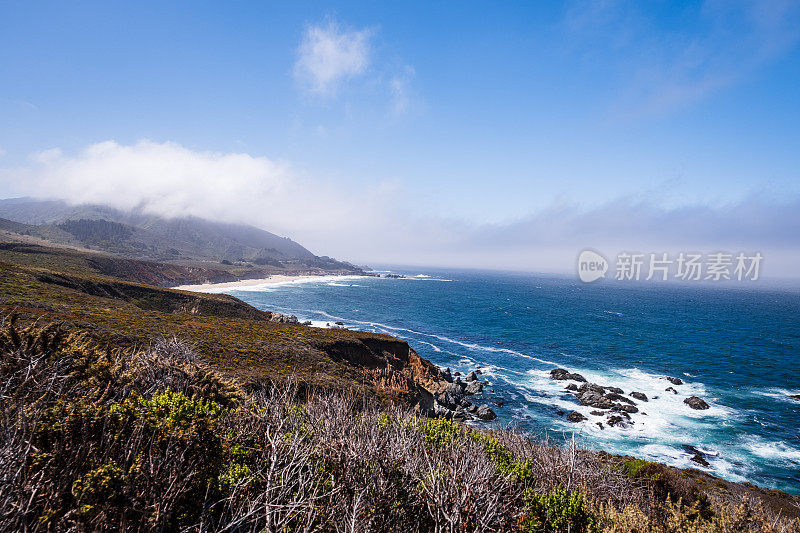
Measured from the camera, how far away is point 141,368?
39.8 ft

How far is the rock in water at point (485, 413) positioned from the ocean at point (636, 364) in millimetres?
1444

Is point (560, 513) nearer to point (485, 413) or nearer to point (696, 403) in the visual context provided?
point (485, 413)

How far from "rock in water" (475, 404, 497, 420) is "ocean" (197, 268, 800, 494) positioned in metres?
1.44

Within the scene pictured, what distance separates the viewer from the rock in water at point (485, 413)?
36.5m

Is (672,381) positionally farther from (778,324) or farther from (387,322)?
(778,324)

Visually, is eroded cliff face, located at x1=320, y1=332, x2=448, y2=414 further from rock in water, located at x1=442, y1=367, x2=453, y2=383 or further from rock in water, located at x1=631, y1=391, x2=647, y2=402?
rock in water, located at x1=631, y1=391, x2=647, y2=402

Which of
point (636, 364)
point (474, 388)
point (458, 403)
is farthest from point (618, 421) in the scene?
point (636, 364)

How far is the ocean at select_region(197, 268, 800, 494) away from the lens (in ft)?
109

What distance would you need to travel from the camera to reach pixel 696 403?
42.0 metres

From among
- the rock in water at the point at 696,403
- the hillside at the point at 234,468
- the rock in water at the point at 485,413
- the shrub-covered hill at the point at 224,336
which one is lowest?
the rock in water at the point at 485,413

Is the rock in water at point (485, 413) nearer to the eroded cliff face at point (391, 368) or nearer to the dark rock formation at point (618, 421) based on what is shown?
the eroded cliff face at point (391, 368)

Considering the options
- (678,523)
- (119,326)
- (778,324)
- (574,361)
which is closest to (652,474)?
(678,523)

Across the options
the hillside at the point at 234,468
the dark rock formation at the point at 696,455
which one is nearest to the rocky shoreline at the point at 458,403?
the hillside at the point at 234,468

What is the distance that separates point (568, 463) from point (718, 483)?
23564 millimetres
